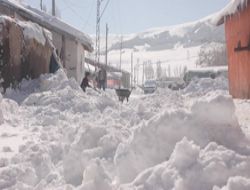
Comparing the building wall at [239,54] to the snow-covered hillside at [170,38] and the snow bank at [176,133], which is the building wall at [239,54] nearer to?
the snow bank at [176,133]

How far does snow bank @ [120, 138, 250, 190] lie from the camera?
2.80 meters

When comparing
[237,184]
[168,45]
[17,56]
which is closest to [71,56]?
[17,56]

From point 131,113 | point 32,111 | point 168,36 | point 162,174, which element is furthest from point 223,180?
point 168,36

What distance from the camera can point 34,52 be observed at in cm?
1340

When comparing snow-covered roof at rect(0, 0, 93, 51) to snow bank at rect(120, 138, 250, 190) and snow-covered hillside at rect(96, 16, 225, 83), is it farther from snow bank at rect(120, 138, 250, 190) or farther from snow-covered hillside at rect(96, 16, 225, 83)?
snow-covered hillside at rect(96, 16, 225, 83)

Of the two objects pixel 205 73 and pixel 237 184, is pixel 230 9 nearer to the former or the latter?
pixel 237 184

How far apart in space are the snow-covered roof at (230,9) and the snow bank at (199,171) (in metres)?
7.91

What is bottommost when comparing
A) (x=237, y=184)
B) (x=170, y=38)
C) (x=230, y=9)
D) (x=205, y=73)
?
(x=237, y=184)

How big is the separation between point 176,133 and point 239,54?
8582 mm

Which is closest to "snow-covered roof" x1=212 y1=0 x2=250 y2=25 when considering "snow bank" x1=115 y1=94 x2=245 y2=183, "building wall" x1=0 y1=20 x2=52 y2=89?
"building wall" x1=0 y1=20 x2=52 y2=89

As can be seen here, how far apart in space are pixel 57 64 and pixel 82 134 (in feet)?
36.7

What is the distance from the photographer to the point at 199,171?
2859mm

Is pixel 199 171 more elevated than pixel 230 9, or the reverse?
pixel 230 9

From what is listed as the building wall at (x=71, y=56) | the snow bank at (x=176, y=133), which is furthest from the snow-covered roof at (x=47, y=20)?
the snow bank at (x=176, y=133)
